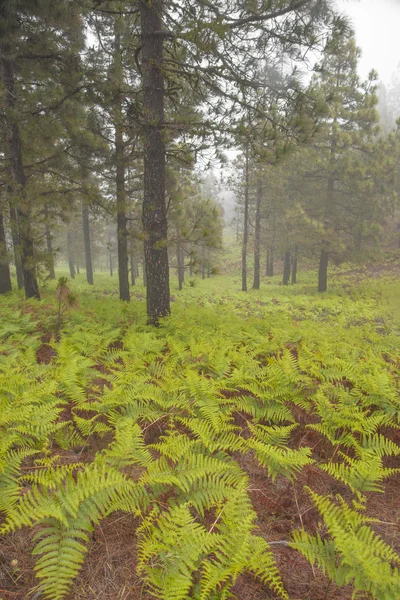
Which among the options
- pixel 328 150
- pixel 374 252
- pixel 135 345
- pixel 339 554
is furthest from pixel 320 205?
pixel 339 554

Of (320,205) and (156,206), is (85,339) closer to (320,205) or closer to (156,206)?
(156,206)

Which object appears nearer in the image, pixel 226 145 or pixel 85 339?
pixel 85 339

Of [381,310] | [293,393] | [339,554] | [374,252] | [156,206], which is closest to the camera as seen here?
[339,554]

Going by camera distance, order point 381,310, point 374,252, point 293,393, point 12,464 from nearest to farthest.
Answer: point 12,464 → point 293,393 → point 381,310 → point 374,252

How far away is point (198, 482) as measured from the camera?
2.44 metres

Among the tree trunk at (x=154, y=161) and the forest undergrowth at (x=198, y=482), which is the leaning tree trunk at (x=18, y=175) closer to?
the tree trunk at (x=154, y=161)

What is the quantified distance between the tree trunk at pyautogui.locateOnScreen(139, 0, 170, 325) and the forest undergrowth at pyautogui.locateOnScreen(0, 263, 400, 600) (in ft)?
7.42

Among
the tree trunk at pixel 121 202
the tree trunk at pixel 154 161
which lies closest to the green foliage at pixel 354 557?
the tree trunk at pixel 154 161

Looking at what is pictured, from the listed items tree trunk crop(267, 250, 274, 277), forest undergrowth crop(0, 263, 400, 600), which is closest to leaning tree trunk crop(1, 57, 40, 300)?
forest undergrowth crop(0, 263, 400, 600)

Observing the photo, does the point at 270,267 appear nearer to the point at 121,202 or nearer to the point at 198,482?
the point at 121,202

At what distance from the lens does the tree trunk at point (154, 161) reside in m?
6.26

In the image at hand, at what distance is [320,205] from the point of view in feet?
61.7

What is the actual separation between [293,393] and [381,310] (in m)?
13.3

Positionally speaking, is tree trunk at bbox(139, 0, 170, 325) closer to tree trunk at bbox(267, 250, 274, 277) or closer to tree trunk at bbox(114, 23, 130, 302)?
tree trunk at bbox(114, 23, 130, 302)
